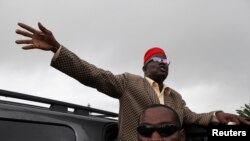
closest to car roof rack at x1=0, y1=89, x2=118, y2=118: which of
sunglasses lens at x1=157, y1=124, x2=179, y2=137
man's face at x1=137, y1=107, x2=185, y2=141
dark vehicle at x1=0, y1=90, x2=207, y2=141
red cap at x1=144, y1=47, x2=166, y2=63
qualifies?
dark vehicle at x1=0, y1=90, x2=207, y2=141

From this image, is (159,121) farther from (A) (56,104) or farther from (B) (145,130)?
(A) (56,104)

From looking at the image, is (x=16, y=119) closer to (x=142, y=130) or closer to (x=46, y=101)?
(x=46, y=101)

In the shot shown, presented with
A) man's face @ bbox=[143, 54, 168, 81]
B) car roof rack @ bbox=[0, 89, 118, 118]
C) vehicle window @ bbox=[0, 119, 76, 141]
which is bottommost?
vehicle window @ bbox=[0, 119, 76, 141]

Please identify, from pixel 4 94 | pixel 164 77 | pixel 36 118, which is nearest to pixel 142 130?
pixel 36 118

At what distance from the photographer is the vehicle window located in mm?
2281

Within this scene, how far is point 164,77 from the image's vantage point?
367 centimetres

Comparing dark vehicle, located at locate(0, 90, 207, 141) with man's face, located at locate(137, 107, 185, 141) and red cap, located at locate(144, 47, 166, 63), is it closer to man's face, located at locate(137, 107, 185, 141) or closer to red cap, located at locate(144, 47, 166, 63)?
man's face, located at locate(137, 107, 185, 141)

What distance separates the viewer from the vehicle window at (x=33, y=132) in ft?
7.48

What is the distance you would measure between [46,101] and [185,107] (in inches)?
59.5

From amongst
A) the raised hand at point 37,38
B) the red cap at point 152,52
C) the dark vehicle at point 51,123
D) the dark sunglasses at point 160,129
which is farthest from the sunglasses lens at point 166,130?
the red cap at point 152,52

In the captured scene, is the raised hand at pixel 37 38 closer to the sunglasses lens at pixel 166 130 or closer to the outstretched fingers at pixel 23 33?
the outstretched fingers at pixel 23 33

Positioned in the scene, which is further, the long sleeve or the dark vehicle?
the long sleeve

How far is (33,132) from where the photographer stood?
239cm

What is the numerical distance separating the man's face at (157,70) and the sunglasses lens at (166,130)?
4.10 feet
